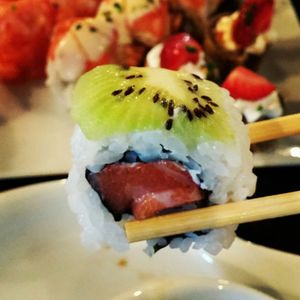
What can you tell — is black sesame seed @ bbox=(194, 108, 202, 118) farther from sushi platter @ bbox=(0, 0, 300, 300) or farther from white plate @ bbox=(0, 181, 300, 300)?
white plate @ bbox=(0, 181, 300, 300)

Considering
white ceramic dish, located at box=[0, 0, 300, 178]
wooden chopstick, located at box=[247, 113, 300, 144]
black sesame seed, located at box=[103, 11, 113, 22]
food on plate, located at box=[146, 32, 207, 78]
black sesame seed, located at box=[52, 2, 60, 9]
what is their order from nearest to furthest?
wooden chopstick, located at box=[247, 113, 300, 144] → white ceramic dish, located at box=[0, 0, 300, 178] → food on plate, located at box=[146, 32, 207, 78] → black sesame seed, located at box=[103, 11, 113, 22] → black sesame seed, located at box=[52, 2, 60, 9]

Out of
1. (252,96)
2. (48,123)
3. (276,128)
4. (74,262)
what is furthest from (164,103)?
(48,123)

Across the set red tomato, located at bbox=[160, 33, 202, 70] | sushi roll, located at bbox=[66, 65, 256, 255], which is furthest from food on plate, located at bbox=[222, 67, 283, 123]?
sushi roll, located at bbox=[66, 65, 256, 255]

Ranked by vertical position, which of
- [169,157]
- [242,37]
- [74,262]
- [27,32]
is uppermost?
[169,157]

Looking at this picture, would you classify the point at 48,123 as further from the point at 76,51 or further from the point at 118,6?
the point at 118,6

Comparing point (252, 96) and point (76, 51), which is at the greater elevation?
point (76, 51)

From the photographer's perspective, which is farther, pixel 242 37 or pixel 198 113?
pixel 242 37

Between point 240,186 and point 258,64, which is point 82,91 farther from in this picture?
point 258,64
